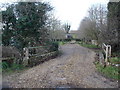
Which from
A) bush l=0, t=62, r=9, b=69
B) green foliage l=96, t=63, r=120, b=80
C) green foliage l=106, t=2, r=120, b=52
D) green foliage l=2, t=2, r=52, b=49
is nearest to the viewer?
green foliage l=96, t=63, r=120, b=80

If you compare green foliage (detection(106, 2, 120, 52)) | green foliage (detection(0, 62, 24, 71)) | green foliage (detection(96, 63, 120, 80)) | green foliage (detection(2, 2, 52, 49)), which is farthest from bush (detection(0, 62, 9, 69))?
green foliage (detection(106, 2, 120, 52))

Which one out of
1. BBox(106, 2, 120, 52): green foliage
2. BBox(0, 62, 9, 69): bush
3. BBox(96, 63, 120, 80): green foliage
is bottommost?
BBox(96, 63, 120, 80): green foliage

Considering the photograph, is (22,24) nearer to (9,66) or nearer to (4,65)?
(9,66)

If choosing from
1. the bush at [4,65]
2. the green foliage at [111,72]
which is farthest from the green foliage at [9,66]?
the green foliage at [111,72]

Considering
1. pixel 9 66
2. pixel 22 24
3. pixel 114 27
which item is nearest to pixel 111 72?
pixel 114 27

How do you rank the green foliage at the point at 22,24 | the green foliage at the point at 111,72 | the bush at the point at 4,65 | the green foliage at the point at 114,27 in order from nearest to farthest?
the green foliage at the point at 111,72 < the bush at the point at 4,65 < the green foliage at the point at 22,24 < the green foliage at the point at 114,27

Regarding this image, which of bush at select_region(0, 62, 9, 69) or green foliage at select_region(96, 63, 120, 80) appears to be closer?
green foliage at select_region(96, 63, 120, 80)

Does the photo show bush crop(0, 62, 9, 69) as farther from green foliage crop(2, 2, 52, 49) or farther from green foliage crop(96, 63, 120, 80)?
green foliage crop(96, 63, 120, 80)

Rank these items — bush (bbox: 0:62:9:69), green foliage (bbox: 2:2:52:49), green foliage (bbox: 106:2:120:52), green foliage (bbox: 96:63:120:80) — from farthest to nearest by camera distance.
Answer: green foliage (bbox: 106:2:120:52), green foliage (bbox: 2:2:52:49), bush (bbox: 0:62:9:69), green foliage (bbox: 96:63:120:80)

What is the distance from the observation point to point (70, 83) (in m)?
4.62

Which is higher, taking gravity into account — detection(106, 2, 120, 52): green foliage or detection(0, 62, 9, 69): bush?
detection(106, 2, 120, 52): green foliage

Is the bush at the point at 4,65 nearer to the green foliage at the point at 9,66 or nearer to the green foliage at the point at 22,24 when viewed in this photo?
the green foliage at the point at 9,66

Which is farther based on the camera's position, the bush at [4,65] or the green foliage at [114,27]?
the green foliage at [114,27]

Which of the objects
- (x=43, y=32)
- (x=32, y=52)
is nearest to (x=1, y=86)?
(x=32, y=52)
